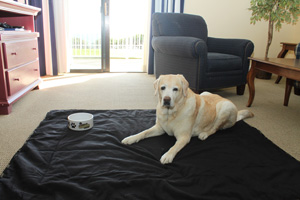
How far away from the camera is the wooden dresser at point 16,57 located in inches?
90.7

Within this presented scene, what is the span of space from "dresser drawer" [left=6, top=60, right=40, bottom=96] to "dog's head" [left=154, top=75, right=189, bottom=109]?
1589 millimetres

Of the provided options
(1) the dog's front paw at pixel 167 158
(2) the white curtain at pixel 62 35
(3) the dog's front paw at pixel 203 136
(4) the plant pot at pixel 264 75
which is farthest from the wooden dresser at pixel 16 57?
(4) the plant pot at pixel 264 75

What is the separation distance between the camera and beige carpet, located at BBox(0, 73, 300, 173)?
6.50ft

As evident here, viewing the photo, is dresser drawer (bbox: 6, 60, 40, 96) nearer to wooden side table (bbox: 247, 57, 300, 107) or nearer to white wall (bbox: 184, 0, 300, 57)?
wooden side table (bbox: 247, 57, 300, 107)

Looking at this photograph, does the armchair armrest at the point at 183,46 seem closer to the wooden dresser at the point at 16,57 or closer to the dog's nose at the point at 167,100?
the dog's nose at the point at 167,100

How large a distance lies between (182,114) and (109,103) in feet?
4.28

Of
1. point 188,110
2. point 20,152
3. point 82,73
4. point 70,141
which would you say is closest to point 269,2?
point 188,110

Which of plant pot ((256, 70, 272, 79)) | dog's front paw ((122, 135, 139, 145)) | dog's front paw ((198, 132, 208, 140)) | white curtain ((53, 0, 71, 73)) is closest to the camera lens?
Answer: dog's front paw ((122, 135, 139, 145))

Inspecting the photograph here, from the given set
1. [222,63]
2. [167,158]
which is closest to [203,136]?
[167,158]

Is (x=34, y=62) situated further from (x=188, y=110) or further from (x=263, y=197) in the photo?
(x=263, y=197)

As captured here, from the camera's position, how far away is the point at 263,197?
1272 millimetres

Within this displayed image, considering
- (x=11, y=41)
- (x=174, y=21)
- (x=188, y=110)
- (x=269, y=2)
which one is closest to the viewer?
(x=188, y=110)

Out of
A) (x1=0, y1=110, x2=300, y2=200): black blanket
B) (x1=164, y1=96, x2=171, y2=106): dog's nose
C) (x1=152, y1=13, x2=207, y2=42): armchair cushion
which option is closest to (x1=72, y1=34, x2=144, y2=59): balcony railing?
(x1=152, y1=13, x2=207, y2=42): armchair cushion

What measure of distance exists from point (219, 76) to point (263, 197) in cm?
195
